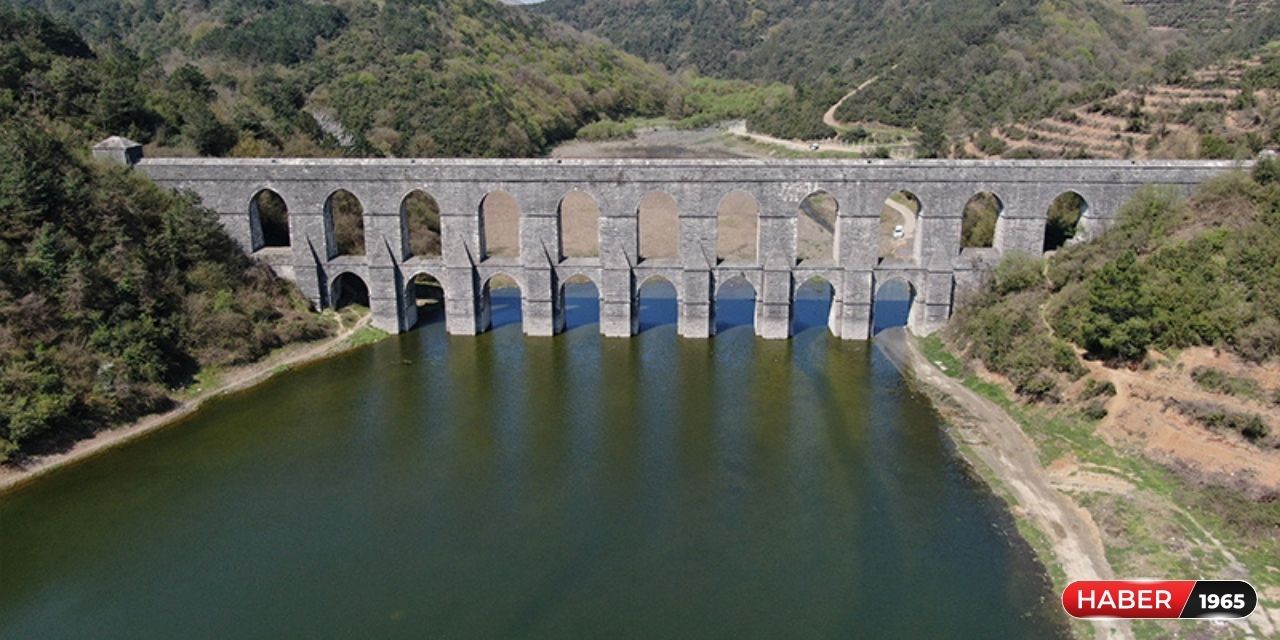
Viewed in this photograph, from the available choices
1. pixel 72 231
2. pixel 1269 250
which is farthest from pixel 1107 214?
pixel 72 231

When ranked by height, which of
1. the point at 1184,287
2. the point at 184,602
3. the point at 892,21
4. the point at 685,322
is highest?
the point at 892,21

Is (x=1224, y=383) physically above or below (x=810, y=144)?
below

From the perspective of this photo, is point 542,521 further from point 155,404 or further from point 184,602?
point 155,404

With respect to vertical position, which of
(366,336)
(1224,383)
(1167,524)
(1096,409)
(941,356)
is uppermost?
(1224,383)

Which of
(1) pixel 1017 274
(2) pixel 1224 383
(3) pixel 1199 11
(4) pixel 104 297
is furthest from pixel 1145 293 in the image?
(3) pixel 1199 11

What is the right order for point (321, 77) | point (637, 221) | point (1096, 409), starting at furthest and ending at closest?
1. point (321, 77)
2. point (637, 221)
3. point (1096, 409)

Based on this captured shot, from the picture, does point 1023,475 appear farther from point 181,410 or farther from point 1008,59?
point 1008,59
